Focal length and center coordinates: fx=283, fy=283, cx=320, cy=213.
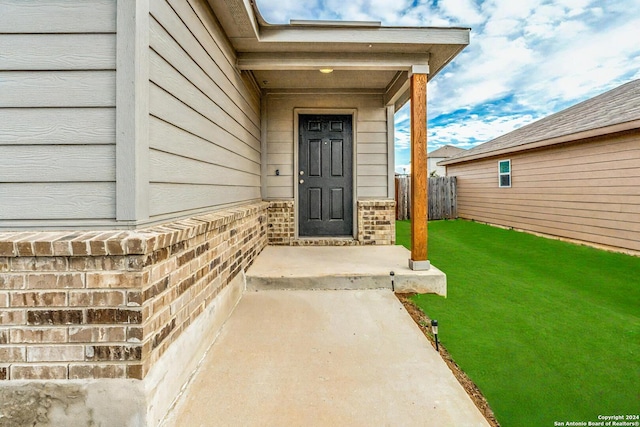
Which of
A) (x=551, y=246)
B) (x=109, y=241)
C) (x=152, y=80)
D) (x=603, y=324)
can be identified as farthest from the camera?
(x=551, y=246)

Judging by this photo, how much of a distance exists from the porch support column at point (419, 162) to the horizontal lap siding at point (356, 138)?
1.37m

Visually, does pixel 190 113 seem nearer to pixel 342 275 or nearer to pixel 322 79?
pixel 342 275

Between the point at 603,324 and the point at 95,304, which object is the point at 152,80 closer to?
the point at 95,304

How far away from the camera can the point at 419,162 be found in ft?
9.82

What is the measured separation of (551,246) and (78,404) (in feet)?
21.5

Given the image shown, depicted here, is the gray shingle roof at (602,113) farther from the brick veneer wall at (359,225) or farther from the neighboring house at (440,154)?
the neighboring house at (440,154)

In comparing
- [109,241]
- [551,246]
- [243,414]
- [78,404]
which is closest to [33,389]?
[78,404]

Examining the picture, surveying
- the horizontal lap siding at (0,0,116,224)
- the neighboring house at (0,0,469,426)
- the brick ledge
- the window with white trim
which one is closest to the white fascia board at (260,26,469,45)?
the neighboring house at (0,0,469,426)

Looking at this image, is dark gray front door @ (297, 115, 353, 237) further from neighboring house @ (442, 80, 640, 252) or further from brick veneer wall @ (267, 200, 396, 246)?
neighboring house @ (442, 80, 640, 252)

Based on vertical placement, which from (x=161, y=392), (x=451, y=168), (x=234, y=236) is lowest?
(x=161, y=392)

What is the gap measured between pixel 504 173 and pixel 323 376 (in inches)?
314

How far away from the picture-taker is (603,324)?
2225 mm

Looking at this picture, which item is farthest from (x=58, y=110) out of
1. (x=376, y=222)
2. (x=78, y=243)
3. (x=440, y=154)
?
(x=440, y=154)

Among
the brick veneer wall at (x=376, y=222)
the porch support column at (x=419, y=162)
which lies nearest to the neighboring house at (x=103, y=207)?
the porch support column at (x=419, y=162)
